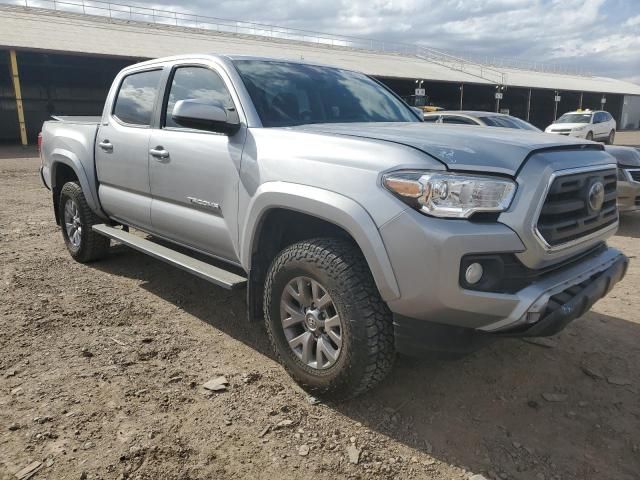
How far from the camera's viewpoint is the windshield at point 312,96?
3.46 metres

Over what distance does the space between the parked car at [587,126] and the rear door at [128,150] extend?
811 inches

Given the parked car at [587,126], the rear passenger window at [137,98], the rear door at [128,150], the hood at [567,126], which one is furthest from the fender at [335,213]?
the hood at [567,126]

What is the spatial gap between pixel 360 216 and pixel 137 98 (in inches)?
113

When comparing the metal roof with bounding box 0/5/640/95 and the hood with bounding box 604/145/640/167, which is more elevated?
the metal roof with bounding box 0/5/640/95

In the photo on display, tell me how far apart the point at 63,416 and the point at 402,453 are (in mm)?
1762

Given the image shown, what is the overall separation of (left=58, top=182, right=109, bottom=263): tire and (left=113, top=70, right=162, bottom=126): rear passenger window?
1043 millimetres

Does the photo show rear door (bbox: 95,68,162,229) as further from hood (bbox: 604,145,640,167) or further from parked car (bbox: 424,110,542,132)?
parked car (bbox: 424,110,542,132)

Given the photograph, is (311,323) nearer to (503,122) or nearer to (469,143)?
(469,143)

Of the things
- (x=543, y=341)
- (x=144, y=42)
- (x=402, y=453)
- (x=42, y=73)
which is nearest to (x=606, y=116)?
(x=144, y=42)

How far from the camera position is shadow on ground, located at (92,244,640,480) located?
2.51 meters

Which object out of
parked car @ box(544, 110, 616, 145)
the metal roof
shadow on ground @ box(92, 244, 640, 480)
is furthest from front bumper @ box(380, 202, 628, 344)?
parked car @ box(544, 110, 616, 145)

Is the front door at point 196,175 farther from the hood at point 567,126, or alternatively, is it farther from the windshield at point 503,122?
the hood at point 567,126

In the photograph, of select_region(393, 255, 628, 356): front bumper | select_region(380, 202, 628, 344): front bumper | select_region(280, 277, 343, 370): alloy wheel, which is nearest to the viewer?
select_region(380, 202, 628, 344): front bumper

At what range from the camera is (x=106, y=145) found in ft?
15.2
